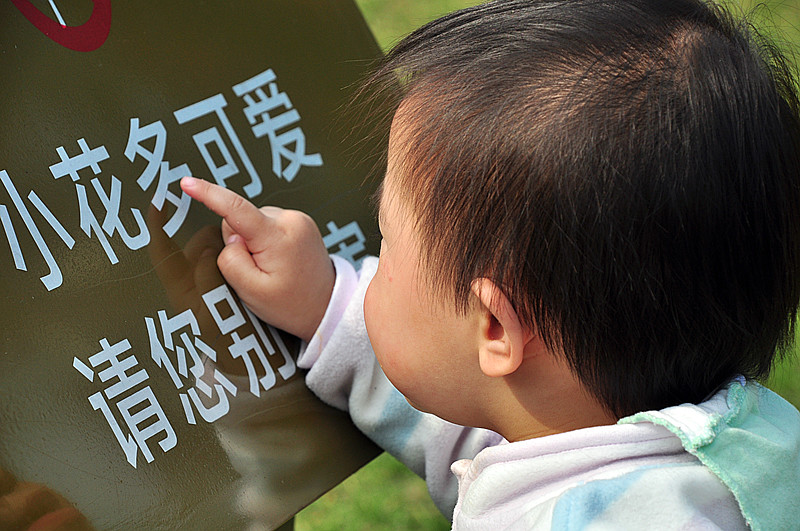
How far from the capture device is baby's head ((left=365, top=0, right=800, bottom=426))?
28.7 inches

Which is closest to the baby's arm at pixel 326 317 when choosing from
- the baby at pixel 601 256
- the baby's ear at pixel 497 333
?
the baby at pixel 601 256

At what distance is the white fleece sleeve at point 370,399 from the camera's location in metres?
1.06

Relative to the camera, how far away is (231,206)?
99cm

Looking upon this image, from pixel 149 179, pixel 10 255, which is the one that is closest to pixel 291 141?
pixel 149 179

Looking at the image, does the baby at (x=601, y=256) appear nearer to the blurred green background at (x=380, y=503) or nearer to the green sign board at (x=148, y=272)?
the green sign board at (x=148, y=272)

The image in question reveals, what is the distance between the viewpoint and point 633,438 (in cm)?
79

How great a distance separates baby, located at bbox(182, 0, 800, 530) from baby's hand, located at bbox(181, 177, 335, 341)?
16cm

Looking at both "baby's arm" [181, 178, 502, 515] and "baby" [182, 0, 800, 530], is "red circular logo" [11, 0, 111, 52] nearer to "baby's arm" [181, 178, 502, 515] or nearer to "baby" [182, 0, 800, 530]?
"baby's arm" [181, 178, 502, 515]

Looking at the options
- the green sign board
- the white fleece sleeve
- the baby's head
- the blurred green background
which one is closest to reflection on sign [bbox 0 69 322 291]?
the green sign board

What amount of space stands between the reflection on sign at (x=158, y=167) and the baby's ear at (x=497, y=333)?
14.4 inches

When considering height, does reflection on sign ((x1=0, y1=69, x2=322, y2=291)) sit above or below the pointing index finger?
above

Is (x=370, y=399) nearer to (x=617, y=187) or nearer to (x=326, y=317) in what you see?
(x=326, y=317)

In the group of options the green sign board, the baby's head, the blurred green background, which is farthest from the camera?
the blurred green background

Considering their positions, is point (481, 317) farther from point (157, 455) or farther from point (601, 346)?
point (157, 455)
